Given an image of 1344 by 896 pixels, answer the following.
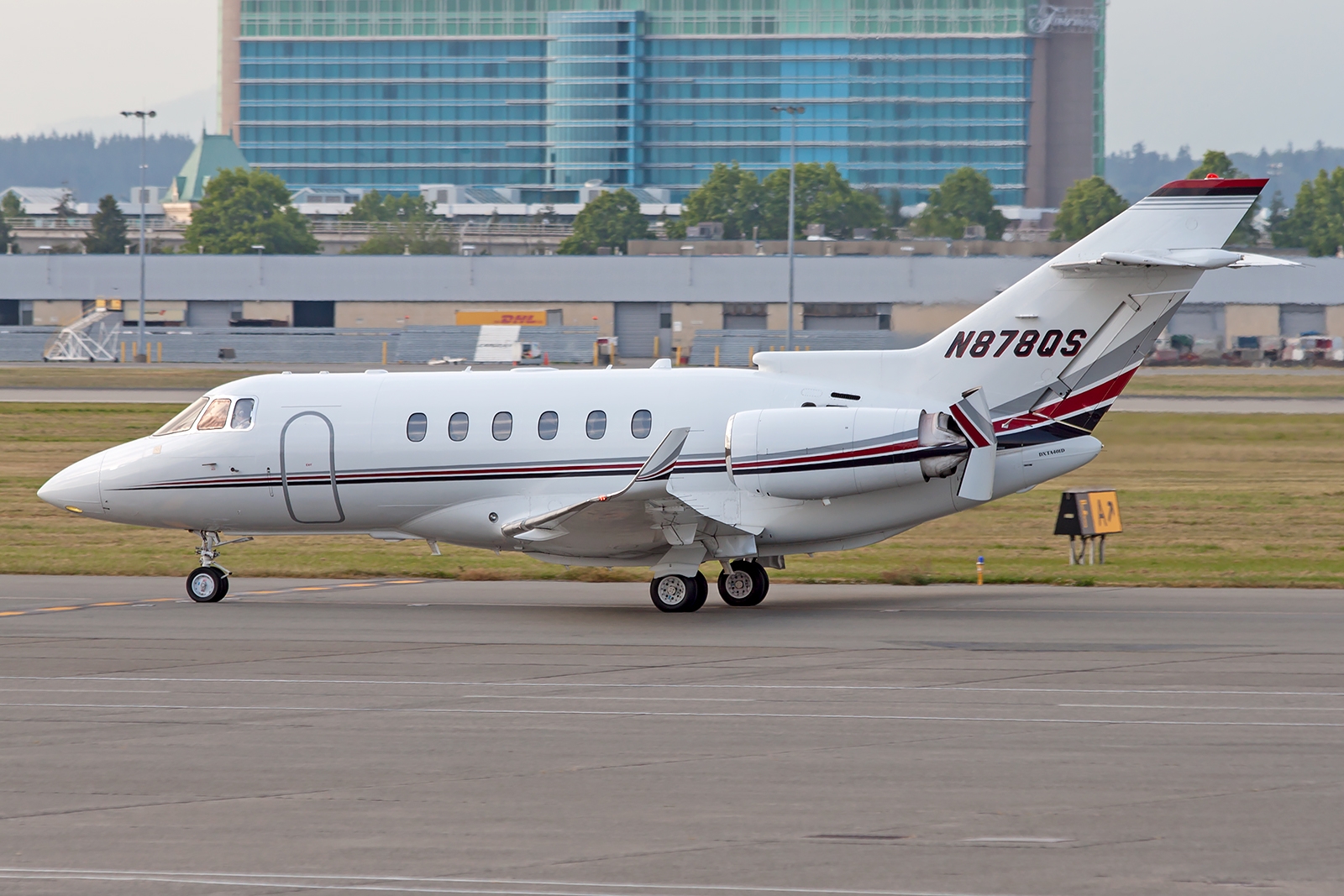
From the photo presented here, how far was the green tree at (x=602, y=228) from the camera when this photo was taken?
475 feet

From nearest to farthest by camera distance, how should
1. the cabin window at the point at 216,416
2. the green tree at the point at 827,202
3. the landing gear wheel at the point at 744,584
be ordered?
1. the landing gear wheel at the point at 744,584
2. the cabin window at the point at 216,416
3. the green tree at the point at 827,202

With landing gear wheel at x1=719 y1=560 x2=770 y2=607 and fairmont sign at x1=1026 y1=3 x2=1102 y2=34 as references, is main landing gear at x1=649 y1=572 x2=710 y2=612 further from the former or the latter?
fairmont sign at x1=1026 y1=3 x2=1102 y2=34

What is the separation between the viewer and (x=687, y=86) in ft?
613

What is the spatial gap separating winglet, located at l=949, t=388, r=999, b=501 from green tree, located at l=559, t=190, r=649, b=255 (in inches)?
4956

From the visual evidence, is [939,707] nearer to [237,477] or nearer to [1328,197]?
[237,477]

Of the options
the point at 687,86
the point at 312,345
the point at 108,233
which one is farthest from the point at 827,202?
the point at 108,233

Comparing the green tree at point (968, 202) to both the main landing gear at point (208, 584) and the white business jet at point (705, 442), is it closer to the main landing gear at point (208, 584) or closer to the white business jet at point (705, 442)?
the white business jet at point (705, 442)

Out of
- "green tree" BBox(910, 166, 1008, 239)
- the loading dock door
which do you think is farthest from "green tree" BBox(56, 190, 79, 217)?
"green tree" BBox(910, 166, 1008, 239)

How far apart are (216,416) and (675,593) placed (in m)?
7.44

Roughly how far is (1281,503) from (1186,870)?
25868 mm

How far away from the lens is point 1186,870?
29.5 feet

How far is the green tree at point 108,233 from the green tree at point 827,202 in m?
61.9

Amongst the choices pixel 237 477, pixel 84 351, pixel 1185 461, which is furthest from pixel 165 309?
pixel 237 477

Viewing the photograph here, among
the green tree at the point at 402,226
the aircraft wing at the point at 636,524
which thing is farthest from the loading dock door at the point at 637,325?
the aircraft wing at the point at 636,524
